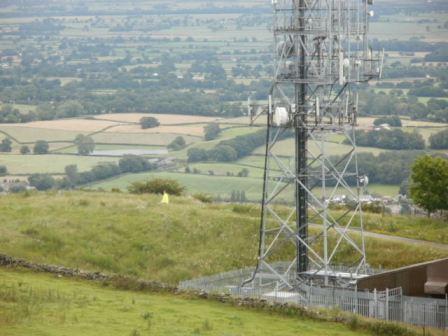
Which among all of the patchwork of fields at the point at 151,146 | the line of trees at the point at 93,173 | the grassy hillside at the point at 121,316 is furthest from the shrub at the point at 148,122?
the grassy hillside at the point at 121,316

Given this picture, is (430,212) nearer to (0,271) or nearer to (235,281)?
(235,281)

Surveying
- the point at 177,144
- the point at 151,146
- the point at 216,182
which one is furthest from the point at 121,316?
the point at 151,146

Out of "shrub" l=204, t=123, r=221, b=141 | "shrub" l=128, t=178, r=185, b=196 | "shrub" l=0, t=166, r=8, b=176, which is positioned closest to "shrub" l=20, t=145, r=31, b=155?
"shrub" l=0, t=166, r=8, b=176

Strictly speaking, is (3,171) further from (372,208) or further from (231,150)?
(372,208)

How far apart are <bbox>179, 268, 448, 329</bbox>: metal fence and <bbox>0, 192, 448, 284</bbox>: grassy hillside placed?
21.4 feet

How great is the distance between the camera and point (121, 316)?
3041 centimetres

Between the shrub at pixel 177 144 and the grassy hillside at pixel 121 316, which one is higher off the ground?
the grassy hillside at pixel 121 316

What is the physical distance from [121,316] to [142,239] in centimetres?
1436

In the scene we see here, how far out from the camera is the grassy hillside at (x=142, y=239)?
138 feet

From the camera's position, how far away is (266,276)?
37.5 metres

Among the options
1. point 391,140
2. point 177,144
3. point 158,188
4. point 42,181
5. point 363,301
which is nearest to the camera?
point 363,301

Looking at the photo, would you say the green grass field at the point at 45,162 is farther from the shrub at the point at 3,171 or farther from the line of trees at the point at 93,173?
the line of trees at the point at 93,173

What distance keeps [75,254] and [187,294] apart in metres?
9.74

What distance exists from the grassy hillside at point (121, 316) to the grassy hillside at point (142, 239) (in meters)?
7.94
